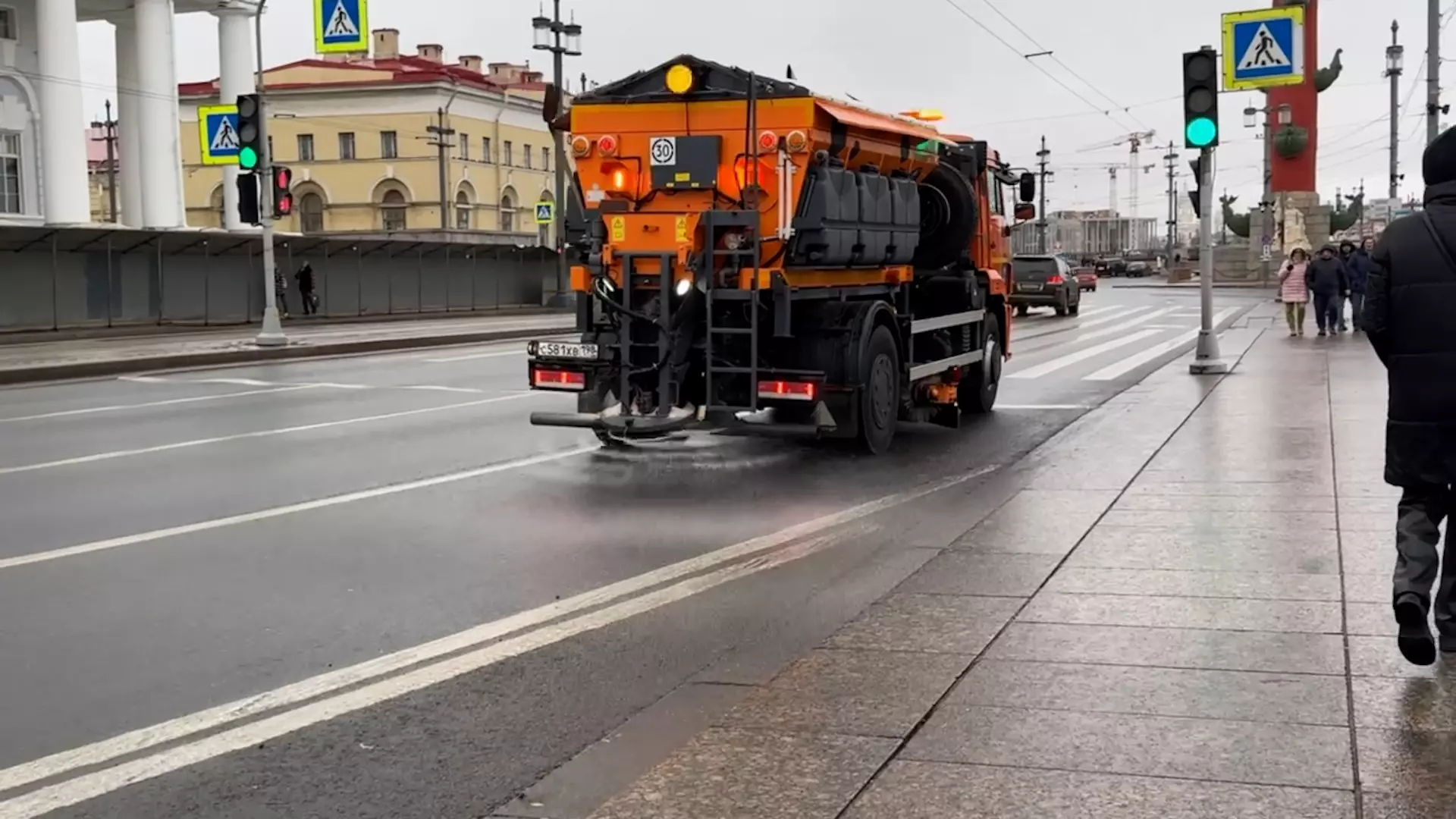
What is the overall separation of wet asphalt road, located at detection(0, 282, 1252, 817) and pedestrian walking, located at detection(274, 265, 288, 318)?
24711 mm

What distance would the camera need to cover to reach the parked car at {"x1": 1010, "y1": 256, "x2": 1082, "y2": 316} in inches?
1523

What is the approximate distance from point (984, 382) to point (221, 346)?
17373 mm

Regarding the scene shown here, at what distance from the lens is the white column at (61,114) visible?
45.2 meters

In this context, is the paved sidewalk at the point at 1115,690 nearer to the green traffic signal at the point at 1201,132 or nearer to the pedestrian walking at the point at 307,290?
the green traffic signal at the point at 1201,132

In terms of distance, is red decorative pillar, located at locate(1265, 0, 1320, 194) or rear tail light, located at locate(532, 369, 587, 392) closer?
rear tail light, located at locate(532, 369, 587, 392)

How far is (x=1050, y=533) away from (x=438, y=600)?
3542 mm

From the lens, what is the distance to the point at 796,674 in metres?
5.43

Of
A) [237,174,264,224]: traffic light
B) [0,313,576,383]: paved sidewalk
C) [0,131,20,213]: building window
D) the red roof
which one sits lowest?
[0,313,576,383]: paved sidewalk

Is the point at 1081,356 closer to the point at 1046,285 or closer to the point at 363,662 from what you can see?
the point at 1046,285

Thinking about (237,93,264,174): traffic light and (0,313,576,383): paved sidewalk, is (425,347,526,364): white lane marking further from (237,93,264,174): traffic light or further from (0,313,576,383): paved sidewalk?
(237,93,264,174): traffic light

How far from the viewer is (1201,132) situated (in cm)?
1734

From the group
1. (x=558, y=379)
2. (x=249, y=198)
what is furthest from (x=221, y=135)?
(x=558, y=379)

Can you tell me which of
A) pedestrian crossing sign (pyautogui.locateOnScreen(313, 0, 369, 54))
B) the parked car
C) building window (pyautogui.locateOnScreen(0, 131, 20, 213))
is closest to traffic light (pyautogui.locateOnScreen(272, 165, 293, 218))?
pedestrian crossing sign (pyautogui.locateOnScreen(313, 0, 369, 54))

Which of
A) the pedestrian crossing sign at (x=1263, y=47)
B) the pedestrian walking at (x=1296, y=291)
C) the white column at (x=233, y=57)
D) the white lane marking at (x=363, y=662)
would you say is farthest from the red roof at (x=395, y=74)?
the white lane marking at (x=363, y=662)
